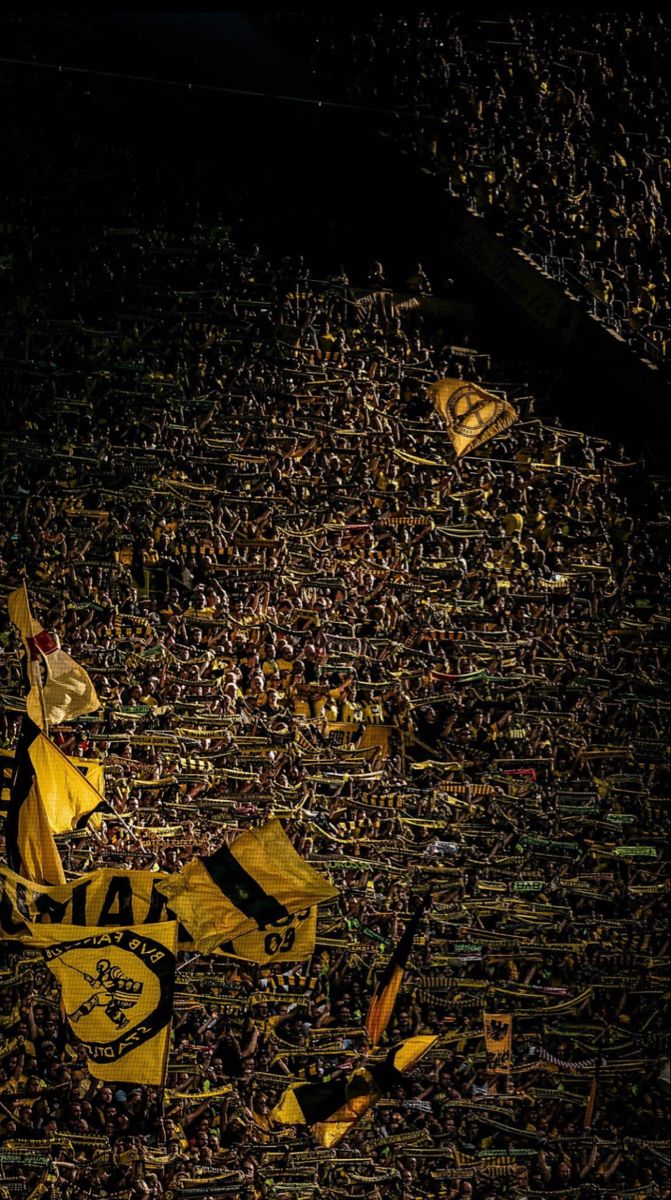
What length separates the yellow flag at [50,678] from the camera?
8.30 m

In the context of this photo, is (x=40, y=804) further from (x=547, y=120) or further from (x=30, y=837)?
(x=547, y=120)

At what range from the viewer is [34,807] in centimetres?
759

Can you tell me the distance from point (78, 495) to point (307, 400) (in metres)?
1.89

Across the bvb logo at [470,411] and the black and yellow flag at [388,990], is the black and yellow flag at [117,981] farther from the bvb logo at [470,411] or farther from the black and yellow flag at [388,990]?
the bvb logo at [470,411]

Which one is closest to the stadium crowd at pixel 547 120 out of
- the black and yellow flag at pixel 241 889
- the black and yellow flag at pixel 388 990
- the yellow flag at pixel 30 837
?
the black and yellow flag at pixel 388 990

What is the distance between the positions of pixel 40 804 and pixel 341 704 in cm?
243

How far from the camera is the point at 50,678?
843 centimetres

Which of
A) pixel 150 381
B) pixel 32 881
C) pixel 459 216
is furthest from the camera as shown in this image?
pixel 459 216

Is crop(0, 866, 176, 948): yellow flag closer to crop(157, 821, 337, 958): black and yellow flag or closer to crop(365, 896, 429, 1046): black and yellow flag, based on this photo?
crop(157, 821, 337, 958): black and yellow flag

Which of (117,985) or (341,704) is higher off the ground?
(341,704)

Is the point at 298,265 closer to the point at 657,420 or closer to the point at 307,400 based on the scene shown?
the point at 307,400

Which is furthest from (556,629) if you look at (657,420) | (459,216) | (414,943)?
(459,216)

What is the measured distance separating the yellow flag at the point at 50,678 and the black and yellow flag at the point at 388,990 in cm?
246

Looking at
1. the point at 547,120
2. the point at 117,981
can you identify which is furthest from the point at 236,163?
the point at 117,981
